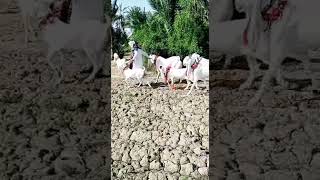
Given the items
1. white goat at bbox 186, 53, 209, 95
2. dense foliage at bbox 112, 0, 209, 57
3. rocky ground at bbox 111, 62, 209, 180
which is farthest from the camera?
dense foliage at bbox 112, 0, 209, 57

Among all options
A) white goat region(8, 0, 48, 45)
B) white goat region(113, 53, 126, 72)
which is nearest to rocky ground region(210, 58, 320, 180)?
white goat region(113, 53, 126, 72)

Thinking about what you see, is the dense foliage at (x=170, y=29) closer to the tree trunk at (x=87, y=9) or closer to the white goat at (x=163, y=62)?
the white goat at (x=163, y=62)

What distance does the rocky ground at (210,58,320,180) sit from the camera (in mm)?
2846

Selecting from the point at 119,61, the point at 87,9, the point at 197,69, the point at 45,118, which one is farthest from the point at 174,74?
the point at 45,118

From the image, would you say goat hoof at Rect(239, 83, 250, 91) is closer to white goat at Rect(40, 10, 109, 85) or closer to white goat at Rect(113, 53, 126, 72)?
white goat at Rect(40, 10, 109, 85)

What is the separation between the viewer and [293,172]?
2.86 metres

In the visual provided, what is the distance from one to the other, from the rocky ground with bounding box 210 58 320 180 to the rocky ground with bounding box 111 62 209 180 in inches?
7.8

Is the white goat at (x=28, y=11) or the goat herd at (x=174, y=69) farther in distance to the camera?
the goat herd at (x=174, y=69)

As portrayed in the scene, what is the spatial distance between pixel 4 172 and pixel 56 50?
81cm

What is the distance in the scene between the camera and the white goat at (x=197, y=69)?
3.44 m

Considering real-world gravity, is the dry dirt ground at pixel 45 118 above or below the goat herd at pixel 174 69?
below

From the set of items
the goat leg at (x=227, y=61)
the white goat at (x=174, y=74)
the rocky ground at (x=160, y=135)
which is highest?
the goat leg at (x=227, y=61)

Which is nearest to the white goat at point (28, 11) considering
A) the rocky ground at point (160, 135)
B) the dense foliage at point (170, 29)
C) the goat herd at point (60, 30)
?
the goat herd at point (60, 30)

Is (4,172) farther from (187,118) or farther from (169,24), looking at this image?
(169,24)
